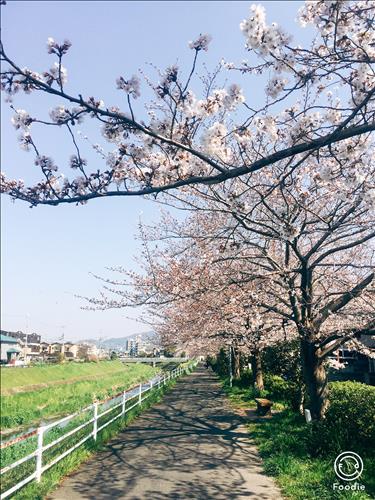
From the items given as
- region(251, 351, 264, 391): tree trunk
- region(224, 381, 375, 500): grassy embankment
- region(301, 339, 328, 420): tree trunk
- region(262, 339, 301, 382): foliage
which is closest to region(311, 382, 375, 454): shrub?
region(224, 381, 375, 500): grassy embankment

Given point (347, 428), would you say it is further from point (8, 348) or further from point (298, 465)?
point (8, 348)

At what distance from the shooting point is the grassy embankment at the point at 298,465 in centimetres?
567

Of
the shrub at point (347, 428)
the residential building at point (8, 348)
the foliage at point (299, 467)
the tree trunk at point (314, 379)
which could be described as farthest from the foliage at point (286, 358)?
the residential building at point (8, 348)

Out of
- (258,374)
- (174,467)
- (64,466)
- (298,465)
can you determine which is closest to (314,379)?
(298,465)

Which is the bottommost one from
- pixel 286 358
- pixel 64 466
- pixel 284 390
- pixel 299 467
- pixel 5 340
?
pixel 284 390

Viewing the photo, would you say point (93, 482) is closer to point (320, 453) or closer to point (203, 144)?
point (320, 453)

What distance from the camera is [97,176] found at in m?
4.45

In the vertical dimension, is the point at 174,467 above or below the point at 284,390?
above

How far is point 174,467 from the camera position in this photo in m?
7.22

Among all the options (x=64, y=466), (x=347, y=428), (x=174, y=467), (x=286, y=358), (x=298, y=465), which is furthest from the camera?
(x=286, y=358)

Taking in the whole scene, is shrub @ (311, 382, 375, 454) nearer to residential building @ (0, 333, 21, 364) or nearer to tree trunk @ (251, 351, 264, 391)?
residential building @ (0, 333, 21, 364)

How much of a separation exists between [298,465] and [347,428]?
5.88ft

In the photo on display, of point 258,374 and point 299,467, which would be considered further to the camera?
point 258,374

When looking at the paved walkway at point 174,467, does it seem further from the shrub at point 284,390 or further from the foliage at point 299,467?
the shrub at point 284,390
